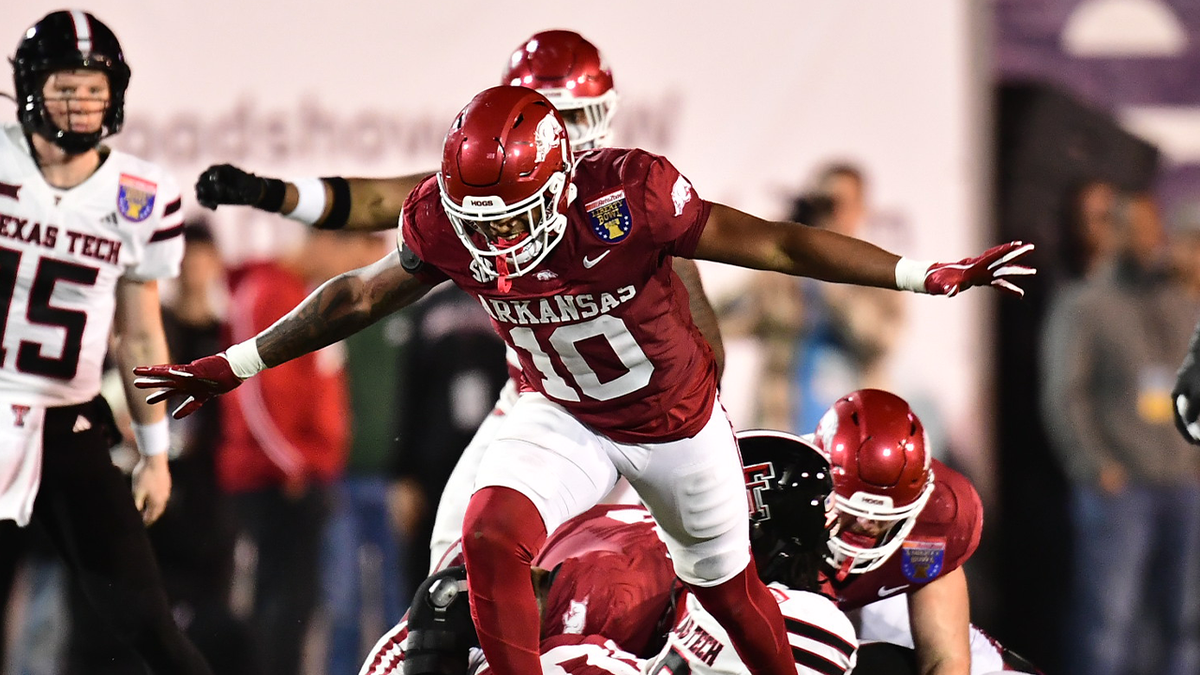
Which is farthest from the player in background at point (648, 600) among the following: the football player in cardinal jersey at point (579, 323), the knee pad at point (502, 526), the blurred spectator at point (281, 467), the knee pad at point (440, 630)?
the blurred spectator at point (281, 467)

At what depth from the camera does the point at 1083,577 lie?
611 centimetres

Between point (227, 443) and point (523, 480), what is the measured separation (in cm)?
283

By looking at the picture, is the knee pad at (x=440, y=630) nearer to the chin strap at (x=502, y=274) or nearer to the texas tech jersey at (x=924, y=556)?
the chin strap at (x=502, y=274)

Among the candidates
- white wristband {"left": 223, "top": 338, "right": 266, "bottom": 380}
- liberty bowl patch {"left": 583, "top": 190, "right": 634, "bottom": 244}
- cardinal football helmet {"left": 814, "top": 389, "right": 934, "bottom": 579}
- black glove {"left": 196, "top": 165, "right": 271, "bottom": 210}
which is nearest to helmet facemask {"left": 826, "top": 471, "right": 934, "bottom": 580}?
cardinal football helmet {"left": 814, "top": 389, "right": 934, "bottom": 579}

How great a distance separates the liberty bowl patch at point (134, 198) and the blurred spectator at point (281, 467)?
5.84 feet

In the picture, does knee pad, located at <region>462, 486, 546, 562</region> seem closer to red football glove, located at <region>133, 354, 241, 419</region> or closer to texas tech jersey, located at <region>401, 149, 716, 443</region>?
texas tech jersey, located at <region>401, 149, 716, 443</region>

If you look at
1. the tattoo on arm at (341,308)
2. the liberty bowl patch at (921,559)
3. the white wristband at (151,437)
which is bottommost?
the liberty bowl patch at (921,559)

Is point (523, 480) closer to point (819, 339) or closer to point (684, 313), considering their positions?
point (684, 313)

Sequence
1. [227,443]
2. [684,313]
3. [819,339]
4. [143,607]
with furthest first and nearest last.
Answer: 1. [819,339]
2. [227,443]
3. [143,607]
4. [684,313]

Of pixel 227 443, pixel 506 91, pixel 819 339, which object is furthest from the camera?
pixel 819 339

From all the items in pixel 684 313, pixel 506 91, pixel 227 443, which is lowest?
pixel 227 443

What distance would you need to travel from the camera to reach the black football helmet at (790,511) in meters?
3.26

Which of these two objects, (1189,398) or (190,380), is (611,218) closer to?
(190,380)

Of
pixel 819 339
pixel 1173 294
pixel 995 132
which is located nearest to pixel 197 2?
pixel 819 339
